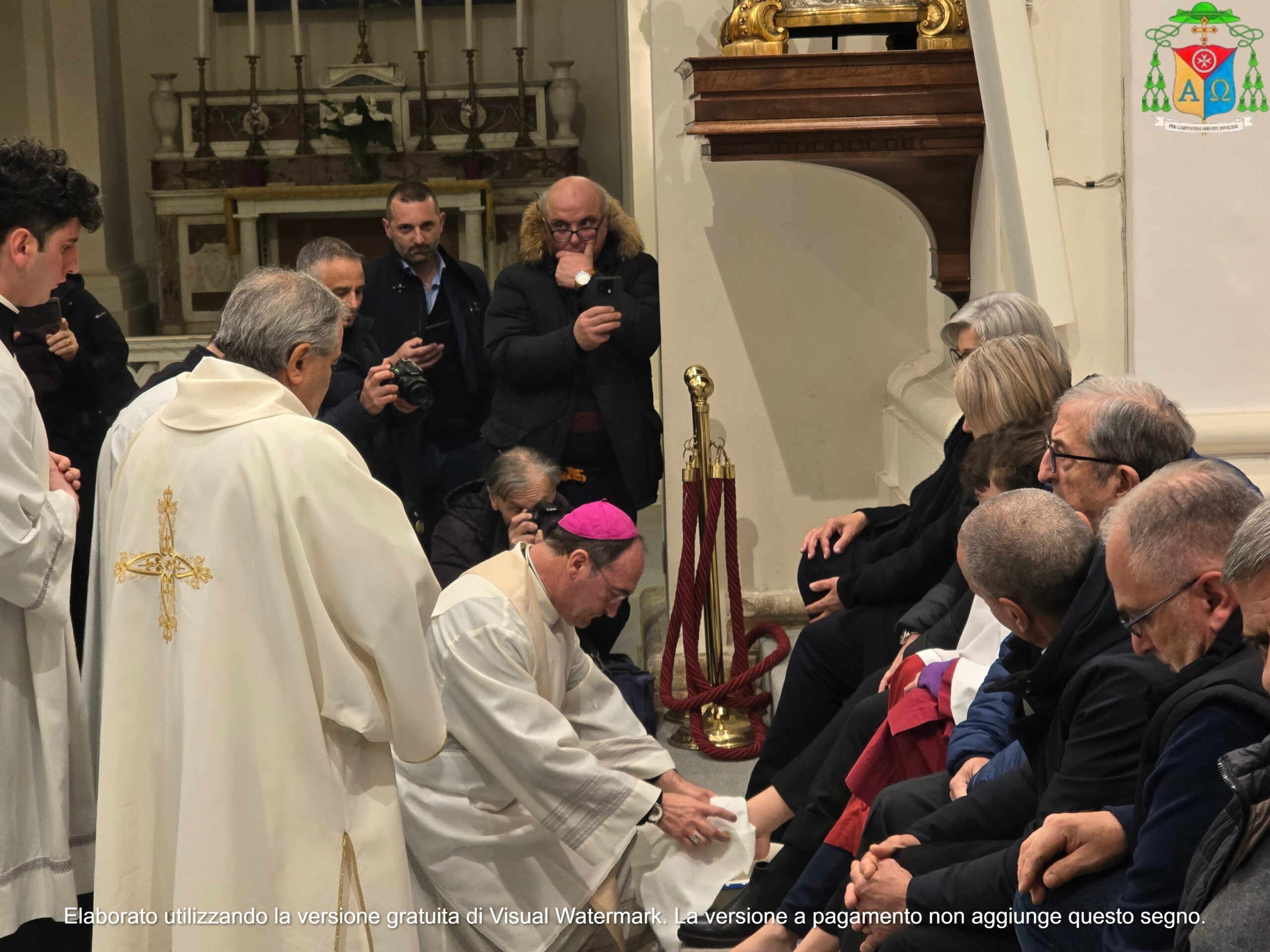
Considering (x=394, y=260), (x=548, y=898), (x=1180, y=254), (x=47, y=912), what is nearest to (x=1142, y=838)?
(x=548, y=898)

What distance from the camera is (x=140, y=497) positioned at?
2715 millimetres

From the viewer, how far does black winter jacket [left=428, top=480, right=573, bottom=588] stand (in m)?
4.48

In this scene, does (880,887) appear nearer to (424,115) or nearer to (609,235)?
(609,235)

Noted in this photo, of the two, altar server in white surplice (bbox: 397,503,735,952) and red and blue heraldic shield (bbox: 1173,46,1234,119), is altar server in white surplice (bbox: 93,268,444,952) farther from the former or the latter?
red and blue heraldic shield (bbox: 1173,46,1234,119)

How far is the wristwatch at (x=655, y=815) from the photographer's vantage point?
3314mm

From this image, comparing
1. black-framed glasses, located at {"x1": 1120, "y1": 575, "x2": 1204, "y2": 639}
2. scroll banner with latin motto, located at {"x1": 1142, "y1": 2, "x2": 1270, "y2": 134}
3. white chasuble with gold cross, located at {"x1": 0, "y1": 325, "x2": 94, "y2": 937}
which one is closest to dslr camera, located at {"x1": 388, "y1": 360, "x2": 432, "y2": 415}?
white chasuble with gold cross, located at {"x1": 0, "y1": 325, "x2": 94, "y2": 937}

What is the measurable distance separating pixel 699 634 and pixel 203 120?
25.3 feet

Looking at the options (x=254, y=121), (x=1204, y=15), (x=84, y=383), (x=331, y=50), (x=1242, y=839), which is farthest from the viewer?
(x=331, y=50)

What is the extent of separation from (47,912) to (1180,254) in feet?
9.87

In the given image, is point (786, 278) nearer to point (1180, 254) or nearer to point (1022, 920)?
point (1180, 254)

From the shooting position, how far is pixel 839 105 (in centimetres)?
412

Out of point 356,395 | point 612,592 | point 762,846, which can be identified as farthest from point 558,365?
point 762,846

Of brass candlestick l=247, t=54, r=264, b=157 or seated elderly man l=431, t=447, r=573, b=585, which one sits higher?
brass candlestick l=247, t=54, r=264, b=157

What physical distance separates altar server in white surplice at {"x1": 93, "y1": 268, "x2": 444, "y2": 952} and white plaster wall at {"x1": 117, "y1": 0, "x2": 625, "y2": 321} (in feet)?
29.4
